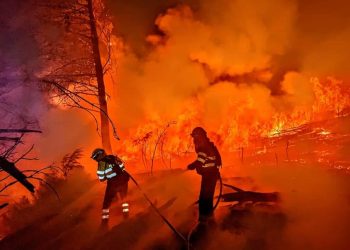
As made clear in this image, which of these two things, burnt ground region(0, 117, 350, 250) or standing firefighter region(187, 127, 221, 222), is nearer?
burnt ground region(0, 117, 350, 250)

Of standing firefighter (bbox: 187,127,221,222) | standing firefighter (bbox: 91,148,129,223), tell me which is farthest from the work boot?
standing firefighter (bbox: 187,127,221,222)

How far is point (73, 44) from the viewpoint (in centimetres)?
1313

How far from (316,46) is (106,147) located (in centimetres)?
1382

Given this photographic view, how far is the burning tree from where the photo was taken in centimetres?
1266

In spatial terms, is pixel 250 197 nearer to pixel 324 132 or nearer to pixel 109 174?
pixel 109 174

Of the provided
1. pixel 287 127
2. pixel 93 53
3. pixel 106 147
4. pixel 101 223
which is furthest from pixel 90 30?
pixel 287 127

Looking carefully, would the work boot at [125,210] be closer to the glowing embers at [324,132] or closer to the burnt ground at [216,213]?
the burnt ground at [216,213]

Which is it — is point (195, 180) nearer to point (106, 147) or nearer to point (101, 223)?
point (106, 147)

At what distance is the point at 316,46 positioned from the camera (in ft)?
68.4

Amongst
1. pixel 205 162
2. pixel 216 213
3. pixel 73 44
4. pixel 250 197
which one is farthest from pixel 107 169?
pixel 73 44

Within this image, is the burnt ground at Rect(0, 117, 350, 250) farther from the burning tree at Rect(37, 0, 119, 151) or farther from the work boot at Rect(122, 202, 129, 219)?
the burning tree at Rect(37, 0, 119, 151)

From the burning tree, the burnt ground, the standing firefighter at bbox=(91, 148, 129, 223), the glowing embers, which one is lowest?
the burnt ground

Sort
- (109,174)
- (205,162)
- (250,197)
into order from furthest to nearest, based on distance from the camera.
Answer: (250,197)
(109,174)
(205,162)

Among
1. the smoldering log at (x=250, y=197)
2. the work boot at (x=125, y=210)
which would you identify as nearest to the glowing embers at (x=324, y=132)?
the smoldering log at (x=250, y=197)
